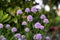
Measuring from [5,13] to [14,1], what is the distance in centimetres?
19

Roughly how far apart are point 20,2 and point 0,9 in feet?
0.79

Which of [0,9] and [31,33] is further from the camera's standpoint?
[0,9]

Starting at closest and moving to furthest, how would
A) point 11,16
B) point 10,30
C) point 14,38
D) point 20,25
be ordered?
1. point 14,38
2. point 10,30
3. point 20,25
4. point 11,16

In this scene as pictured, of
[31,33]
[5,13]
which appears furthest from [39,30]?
[5,13]

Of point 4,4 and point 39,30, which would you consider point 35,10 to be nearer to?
point 39,30

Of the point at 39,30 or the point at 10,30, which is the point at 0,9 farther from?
the point at 39,30

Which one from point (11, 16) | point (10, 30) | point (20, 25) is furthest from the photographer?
point (11, 16)

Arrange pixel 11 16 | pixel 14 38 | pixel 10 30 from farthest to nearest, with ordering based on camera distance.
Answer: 1. pixel 11 16
2. pixel 10 30
3. pixel 14 38

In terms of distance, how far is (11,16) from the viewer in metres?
2.44

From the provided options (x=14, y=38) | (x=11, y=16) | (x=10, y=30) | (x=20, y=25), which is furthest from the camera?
(x=11, y=16)

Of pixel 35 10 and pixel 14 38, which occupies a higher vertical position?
pixel 35 10

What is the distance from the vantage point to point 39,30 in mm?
2014

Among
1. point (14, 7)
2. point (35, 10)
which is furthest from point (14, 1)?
point (35, 10)

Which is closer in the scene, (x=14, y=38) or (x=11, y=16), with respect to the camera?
(x=14, y=38)
